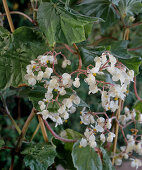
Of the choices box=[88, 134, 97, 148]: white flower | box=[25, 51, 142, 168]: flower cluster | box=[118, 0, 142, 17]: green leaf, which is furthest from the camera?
box=[118, 0, 142, 17]: green leaf

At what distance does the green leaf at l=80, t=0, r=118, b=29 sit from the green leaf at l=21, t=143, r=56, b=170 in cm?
41

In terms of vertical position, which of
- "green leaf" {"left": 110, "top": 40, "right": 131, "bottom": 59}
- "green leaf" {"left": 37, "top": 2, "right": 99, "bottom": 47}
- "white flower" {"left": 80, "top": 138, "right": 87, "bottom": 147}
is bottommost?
"white flower" {"left": 80, "top": 138, "right": 87, "bottom": 147}

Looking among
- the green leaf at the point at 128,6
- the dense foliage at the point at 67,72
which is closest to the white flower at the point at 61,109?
the dense foliage at the point at 67,72

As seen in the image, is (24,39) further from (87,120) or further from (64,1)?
(87,120)

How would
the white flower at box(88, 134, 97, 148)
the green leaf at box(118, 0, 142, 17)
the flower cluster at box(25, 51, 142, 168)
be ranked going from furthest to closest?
the green leaf at box(118, 0, 142, 17) → the white flower at box(88, 134, 97, 148) → the flower cluster at box(25, 51, 142, 168)

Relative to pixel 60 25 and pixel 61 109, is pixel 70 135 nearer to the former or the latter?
pixel 61 109

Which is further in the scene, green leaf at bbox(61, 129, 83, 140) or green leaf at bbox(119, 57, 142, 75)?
green leaf at bbox(61, 129, 83, 140)

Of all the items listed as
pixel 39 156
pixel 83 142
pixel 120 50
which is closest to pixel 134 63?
pixel 120 50

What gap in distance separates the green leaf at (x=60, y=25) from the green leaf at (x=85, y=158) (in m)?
0.29

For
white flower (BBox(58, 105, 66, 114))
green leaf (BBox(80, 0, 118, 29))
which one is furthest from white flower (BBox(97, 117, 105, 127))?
green leaf (BBox(80, 0, 118, 29))

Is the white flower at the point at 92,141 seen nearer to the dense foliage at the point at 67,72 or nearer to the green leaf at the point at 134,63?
the dense foliage at the point at 67,72

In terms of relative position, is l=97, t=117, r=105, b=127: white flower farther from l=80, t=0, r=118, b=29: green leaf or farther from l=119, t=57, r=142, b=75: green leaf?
l=80, t=0, r=118, b=29: green leaf

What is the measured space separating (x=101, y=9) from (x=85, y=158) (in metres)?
0.45

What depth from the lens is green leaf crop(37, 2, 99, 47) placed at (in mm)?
425
